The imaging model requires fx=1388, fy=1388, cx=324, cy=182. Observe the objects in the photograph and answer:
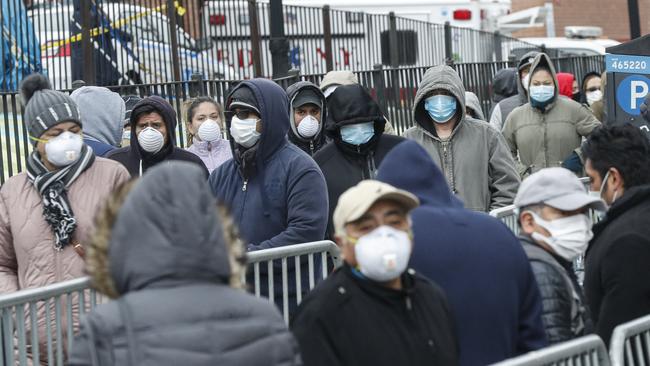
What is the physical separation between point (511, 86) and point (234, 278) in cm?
1128

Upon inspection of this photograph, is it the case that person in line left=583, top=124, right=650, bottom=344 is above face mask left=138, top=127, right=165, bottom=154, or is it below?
below

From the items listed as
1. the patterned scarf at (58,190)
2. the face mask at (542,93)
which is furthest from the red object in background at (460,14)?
the patterned scarf at (58,190)

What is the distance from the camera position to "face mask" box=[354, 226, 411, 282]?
4.49 m

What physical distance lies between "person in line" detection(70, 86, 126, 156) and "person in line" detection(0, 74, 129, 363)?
2254 mm

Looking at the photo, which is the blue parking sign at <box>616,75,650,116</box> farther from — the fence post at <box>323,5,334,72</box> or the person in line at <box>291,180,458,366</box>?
the person in line at <box>291,180,458,366</box>

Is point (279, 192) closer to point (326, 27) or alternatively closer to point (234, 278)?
point (234, 278)

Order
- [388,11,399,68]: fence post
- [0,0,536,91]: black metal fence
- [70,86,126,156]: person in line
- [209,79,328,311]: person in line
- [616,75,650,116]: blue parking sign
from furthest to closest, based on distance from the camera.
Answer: [388,11,399,68]: fence post, [0,0,536,91]: black metal fence, [616,75,650,116]: blue parking sign, [70,86,126,156]: person in line, [209,79,328,311]: person in line

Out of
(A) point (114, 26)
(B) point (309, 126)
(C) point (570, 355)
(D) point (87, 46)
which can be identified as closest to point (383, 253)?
(C) point (570, 355)

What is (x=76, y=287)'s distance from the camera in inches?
241

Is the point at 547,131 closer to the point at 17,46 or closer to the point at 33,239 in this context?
the point at 17,46

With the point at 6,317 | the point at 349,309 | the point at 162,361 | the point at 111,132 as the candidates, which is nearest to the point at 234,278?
the point at 162,361

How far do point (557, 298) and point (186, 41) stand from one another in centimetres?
1042

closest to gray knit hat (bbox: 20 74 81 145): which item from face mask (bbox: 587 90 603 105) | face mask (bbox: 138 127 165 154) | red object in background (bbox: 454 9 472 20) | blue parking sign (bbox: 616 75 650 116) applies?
face mask (bbox: 138 127 165 154)

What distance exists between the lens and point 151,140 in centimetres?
863
